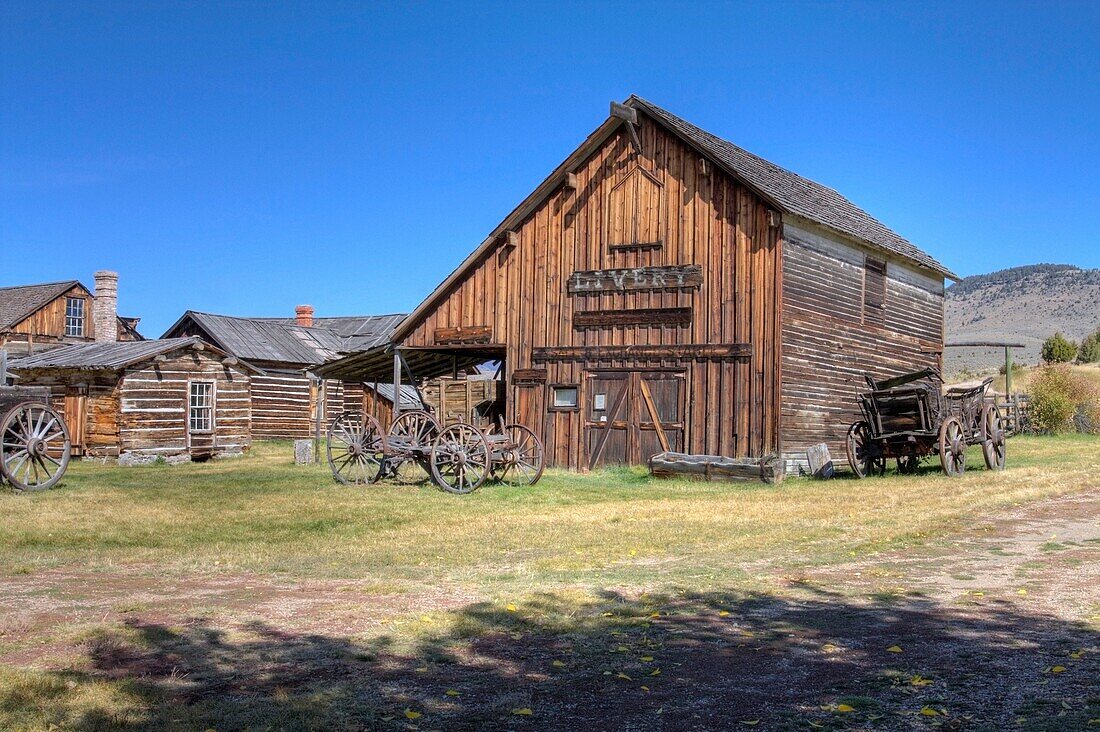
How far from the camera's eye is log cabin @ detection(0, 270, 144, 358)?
43.0 m

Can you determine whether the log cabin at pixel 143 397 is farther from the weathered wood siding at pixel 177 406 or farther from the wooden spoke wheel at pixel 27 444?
the wooden spoke wheel at pixel 27 444

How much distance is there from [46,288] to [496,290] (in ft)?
97.9

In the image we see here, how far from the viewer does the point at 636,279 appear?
2247 centimetres

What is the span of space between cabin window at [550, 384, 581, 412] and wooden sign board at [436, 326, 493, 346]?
6.89 feet

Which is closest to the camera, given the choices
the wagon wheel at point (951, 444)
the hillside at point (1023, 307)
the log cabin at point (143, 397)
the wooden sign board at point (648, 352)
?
the wagon wheel at point (951, 444)

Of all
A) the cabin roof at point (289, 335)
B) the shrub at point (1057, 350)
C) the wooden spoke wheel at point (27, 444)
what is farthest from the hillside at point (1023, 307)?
the wooden spoke wheel at point (27, 444)

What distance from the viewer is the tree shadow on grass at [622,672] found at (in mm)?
5027

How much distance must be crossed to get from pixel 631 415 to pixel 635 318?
2.11 metres

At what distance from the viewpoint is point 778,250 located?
68.3 ft

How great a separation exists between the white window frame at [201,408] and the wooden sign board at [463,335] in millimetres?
9937

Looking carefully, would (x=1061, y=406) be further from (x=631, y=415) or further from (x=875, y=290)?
(x=631, y=415)

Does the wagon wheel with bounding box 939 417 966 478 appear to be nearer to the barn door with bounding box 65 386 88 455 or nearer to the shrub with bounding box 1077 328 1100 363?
the barn door with bounding box 65 386 88 455

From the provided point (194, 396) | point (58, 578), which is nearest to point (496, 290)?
point (194, 396)

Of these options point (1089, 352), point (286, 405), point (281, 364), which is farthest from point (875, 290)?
point (1089, 352)
